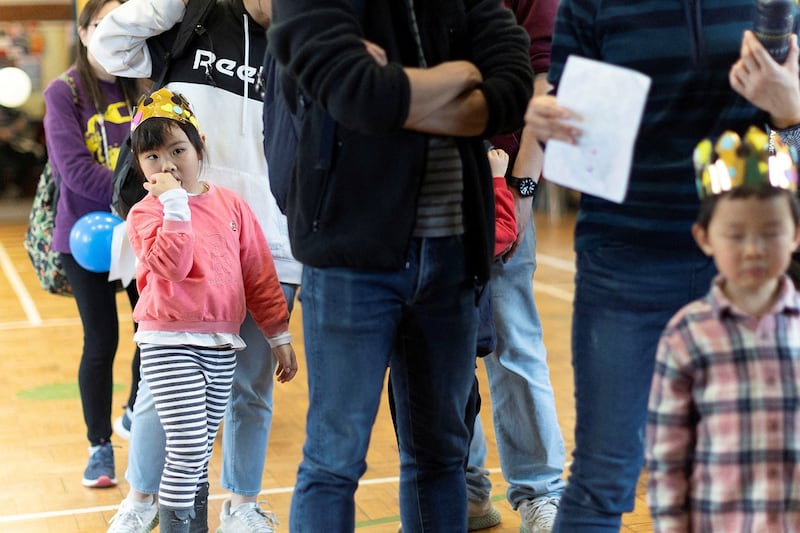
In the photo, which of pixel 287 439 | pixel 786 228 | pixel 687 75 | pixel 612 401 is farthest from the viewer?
pixel 287 439

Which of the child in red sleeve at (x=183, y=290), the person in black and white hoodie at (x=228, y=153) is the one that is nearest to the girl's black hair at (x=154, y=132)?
the child in red sleeve at (x=183, y=290)

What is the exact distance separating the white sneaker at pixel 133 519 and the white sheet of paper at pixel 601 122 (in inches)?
65.1

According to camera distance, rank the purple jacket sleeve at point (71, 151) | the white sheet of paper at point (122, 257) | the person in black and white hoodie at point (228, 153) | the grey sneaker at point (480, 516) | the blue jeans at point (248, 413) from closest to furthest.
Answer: the person in black and white hoodie at point (228, 153), the blue jeans at point (248, 413), the grey sneaker at point (480, 516), the white sheet of paper at point (122, 257), the purple jacket sleeve at point (71, 151)

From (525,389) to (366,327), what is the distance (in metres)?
1.10

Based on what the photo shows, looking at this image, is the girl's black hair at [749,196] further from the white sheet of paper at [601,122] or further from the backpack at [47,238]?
the backpack at [47,238]

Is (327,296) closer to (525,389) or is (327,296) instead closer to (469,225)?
(469,225)

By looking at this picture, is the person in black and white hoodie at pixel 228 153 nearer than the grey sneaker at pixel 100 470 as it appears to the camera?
Yes

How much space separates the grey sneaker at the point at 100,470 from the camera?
3.82m

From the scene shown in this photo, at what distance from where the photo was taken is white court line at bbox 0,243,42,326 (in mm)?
7452

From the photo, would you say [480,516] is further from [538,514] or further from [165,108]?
[165,108]

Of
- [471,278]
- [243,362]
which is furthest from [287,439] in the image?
[471,278]

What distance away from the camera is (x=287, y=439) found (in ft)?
14.6

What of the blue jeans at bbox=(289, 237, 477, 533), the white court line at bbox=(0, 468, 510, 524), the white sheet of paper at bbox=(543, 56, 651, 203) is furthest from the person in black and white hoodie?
the white sheet of paper at bbox=(543, 56, 651, 203)

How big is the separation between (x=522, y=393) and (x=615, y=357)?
1.02 meters
